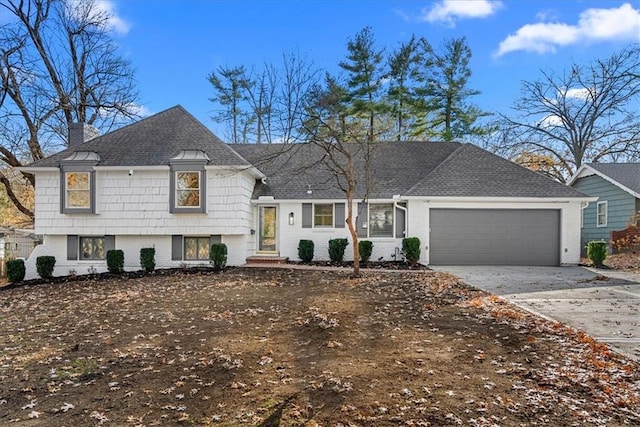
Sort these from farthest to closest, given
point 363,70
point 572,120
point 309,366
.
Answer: point 572,120 < point 363,70 < point 309,366

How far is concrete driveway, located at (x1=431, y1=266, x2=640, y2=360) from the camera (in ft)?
19.8

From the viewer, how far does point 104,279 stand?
42.7 feet

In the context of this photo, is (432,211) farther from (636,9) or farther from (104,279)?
(104,279)

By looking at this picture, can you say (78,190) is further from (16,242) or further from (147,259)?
(16,242)

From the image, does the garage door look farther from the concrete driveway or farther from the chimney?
the chimney

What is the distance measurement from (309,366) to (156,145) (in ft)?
41.8

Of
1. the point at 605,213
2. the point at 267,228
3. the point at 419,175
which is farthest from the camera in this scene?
the point at 605,213

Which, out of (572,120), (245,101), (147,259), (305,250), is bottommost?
(147,259)

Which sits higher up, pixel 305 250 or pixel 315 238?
pixel 315 238

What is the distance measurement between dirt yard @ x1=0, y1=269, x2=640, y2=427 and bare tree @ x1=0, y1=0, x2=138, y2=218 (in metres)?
13.5

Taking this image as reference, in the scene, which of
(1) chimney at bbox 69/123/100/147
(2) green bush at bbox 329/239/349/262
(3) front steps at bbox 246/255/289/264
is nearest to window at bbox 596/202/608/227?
(2) green bush at bbox 329/239/349/262

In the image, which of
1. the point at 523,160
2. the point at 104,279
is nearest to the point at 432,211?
the point at 104,279

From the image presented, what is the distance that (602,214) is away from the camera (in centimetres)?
1930

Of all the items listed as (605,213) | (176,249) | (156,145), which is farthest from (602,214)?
(156,145)
